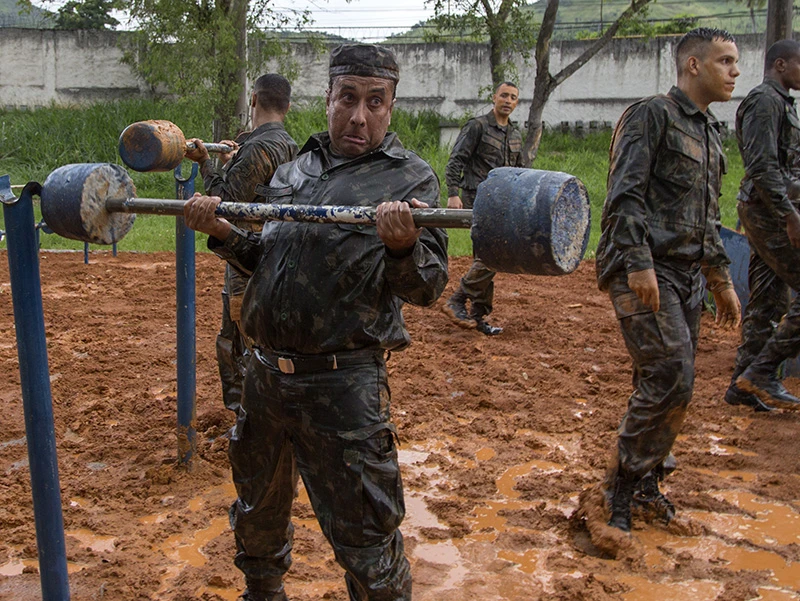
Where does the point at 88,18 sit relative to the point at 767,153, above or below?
above

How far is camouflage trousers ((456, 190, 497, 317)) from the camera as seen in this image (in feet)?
26.2

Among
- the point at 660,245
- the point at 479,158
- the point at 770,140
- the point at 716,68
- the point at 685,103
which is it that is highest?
the point at 716,68

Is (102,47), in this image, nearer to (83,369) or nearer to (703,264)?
(83,369)

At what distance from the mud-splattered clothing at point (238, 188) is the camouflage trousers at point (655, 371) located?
6.66ft

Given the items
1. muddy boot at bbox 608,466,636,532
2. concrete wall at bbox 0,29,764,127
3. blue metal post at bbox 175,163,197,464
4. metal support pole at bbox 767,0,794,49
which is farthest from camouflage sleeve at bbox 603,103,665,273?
concrete wall at bbox 0,29,764,127

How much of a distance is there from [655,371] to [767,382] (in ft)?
7.78

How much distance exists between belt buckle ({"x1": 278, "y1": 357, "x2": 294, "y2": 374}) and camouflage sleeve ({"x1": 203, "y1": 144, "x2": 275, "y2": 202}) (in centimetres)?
222

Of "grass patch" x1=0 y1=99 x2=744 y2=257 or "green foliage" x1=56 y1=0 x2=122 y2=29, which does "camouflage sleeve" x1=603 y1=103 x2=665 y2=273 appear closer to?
"grass patch" x1=0 y1=99 x2=744 y2=257

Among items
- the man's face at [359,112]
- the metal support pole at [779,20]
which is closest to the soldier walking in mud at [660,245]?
the man's face at [359,112]

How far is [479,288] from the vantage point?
8031 mm

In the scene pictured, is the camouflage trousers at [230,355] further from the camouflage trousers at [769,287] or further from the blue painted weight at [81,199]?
the camouflage trousers at [769,287]

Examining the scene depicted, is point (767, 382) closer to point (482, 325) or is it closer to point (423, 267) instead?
point (482, 325)

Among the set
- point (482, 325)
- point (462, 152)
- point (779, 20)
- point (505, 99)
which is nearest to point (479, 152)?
point (462, 152)

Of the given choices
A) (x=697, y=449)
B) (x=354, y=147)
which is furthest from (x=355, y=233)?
(x=697, y=449)
